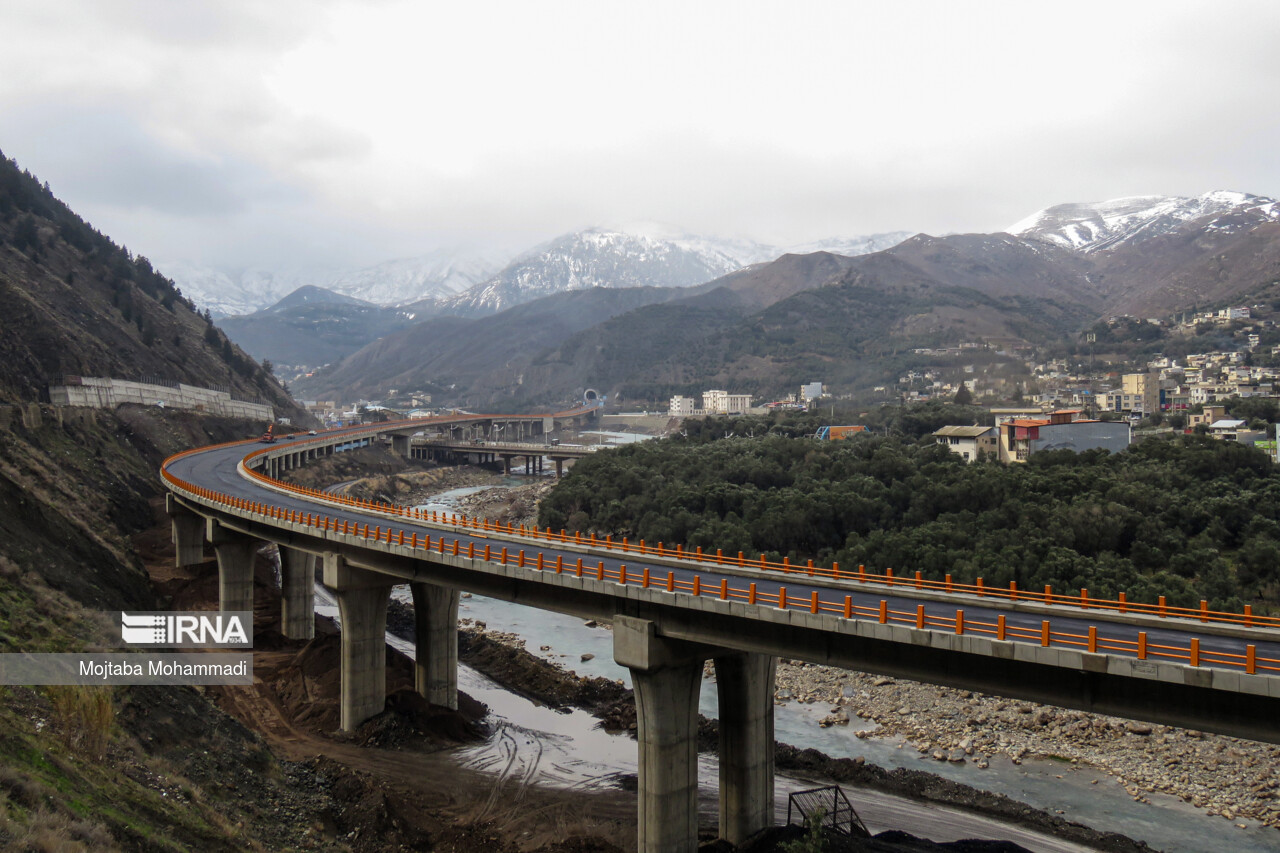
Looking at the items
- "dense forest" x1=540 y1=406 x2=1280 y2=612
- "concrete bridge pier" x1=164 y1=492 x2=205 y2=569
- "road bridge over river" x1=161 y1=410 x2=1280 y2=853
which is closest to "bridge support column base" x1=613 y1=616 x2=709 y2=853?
"road bridge over river" x1=161 y1=410 x2=1280 y2=853

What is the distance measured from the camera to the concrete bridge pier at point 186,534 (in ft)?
219

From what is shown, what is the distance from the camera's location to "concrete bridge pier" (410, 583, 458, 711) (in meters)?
42.4

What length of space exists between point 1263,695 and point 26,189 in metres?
198

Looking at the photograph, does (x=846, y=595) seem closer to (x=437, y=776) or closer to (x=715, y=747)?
(x=715, y=747)

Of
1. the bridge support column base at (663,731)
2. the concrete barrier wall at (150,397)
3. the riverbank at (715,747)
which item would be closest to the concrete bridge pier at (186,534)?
the riverbank at (715,747)

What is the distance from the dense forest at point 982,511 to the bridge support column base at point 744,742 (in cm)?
2345

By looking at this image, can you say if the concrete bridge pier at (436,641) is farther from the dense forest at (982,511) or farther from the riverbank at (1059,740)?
the dense forest at (982,511)

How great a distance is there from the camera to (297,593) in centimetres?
5388

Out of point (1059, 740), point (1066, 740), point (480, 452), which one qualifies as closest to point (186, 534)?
point (1059, 740)

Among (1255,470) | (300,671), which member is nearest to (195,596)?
(300,671)

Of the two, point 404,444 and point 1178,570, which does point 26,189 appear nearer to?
point 404,444

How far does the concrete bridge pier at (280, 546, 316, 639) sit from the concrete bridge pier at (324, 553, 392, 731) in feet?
40.9

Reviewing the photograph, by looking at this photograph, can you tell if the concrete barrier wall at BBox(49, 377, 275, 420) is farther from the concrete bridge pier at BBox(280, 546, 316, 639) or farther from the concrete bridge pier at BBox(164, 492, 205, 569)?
the concrete bridge pier at BBox(280, 546, 316, 639)

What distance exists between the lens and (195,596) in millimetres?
59906
